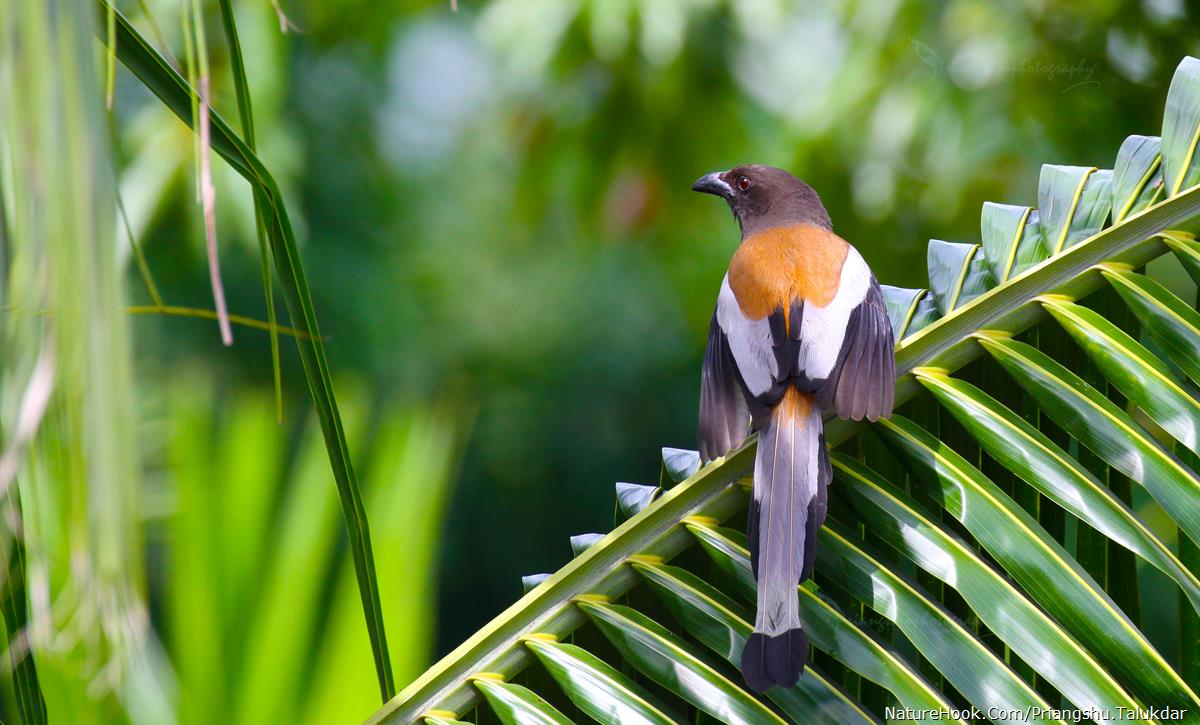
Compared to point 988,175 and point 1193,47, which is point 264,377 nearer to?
point 988,175

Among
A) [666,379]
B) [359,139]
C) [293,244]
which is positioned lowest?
[293,244]

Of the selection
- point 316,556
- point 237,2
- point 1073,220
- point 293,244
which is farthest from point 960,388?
point 237,2

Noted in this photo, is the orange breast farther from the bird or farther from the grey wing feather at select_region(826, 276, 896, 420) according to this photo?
the grey wing feather at select_region(826, 276, 896, 420)

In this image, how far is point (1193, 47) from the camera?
3107 mm

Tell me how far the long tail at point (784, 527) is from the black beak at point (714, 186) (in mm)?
1031

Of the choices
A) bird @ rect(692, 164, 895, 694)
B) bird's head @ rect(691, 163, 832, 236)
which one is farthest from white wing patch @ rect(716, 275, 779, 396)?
bird's head @ rect(691, 163, 832, 236)

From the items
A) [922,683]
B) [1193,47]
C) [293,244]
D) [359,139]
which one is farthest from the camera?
[359,139]

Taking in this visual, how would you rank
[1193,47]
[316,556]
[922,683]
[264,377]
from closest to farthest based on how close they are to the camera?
1. [922,683]
2. [316,556]
3. [1193,47]
4. [264,377]

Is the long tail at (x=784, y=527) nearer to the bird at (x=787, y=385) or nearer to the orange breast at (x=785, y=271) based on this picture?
the bird at (x=787, y=385)

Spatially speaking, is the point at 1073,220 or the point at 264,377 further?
the point at 264,377

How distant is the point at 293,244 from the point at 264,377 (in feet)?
13.9

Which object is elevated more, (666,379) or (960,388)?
(666,379)

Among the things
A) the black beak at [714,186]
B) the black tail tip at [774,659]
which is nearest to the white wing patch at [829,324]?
the black tail tip at [774,659]

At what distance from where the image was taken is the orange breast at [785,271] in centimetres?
142
